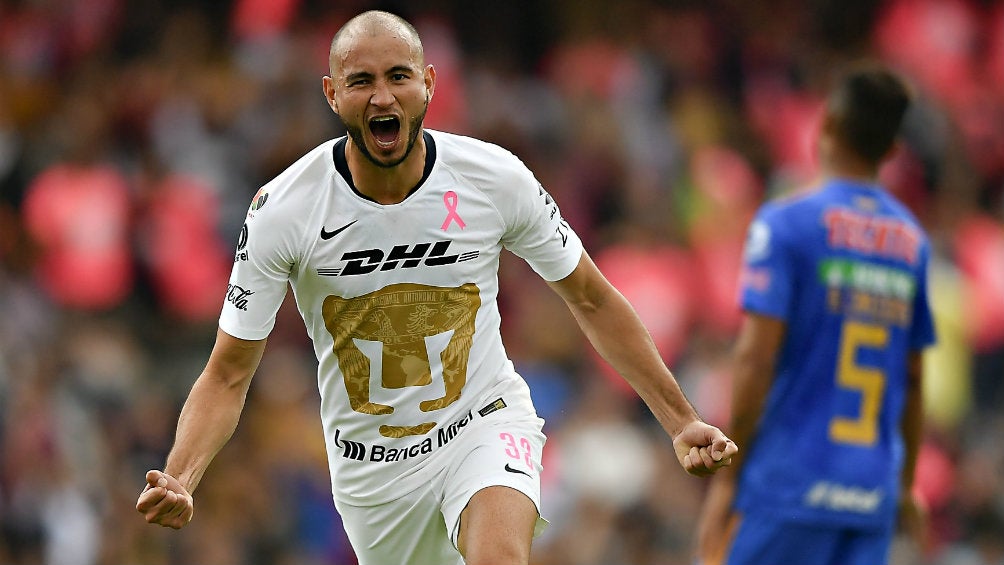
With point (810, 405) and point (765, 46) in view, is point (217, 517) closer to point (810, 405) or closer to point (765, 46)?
point (810, 405)

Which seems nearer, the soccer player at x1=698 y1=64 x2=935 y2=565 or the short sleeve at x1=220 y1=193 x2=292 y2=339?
the short sleeve at x1=220 y1=193 x2=292 y2=339

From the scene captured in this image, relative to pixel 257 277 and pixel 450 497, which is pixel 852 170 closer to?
pixel 450 497

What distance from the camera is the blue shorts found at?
245 inches

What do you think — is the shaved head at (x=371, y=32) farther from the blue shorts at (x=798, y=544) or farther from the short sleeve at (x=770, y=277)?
the blue shorts at (x=798, y=544)

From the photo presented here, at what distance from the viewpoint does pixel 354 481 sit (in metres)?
5.79

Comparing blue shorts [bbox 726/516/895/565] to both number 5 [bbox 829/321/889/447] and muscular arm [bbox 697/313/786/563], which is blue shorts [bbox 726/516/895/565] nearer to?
muscular arm [bbox 697/313/786/563]

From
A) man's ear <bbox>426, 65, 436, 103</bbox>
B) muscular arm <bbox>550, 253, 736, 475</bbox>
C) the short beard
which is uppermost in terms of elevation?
man's ear <bbox>426, 65, 436, 103</bbox>

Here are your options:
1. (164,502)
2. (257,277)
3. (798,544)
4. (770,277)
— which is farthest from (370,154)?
(798,544)

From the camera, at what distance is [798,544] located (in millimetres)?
6227

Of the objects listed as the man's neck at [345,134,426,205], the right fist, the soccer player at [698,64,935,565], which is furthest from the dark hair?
the right fist

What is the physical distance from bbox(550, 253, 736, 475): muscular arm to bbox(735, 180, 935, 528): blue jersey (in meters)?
0.80

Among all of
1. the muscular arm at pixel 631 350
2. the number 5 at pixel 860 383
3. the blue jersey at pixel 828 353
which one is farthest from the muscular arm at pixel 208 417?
the number 5 at pixel 860 383

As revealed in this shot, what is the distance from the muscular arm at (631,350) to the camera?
5.37m

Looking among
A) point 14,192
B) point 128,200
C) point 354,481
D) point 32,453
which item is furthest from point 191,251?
point 354,481
